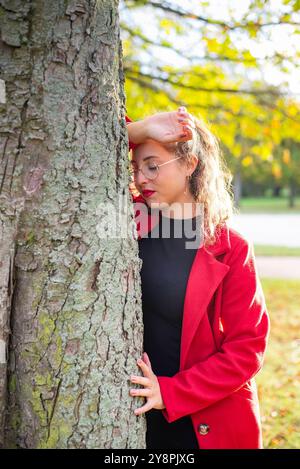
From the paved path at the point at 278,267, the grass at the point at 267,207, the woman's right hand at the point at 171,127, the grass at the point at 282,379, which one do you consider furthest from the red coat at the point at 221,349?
the grass at the point at 267,207

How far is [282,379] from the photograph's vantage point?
542 centimetres

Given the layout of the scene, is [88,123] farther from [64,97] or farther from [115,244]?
[115,244]

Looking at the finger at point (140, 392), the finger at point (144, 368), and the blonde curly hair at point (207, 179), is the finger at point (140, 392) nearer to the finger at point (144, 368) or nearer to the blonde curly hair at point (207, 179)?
the finger at point (144, 368)

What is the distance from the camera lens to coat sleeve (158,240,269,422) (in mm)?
1955

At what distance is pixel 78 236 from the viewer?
68.2 inches

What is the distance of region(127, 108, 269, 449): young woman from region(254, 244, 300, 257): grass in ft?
38.0

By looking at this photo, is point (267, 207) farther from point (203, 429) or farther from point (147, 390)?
point (147, 390)

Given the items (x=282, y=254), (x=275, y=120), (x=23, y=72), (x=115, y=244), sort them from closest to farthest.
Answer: (x=23, y=72) → (x=115, y=244) → (x=275, y=120) → (x=282, y=254)

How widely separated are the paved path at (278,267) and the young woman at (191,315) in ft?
Result: 30.2

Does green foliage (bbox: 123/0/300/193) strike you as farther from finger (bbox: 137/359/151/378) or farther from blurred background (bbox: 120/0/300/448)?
finger (bbox: 137/359/151/378)

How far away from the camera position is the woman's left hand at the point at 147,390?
1.83m

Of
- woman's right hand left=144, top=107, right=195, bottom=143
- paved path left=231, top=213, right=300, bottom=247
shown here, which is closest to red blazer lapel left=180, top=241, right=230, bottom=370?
woman's right hand left=144, top=107, right=195, bottom=143
